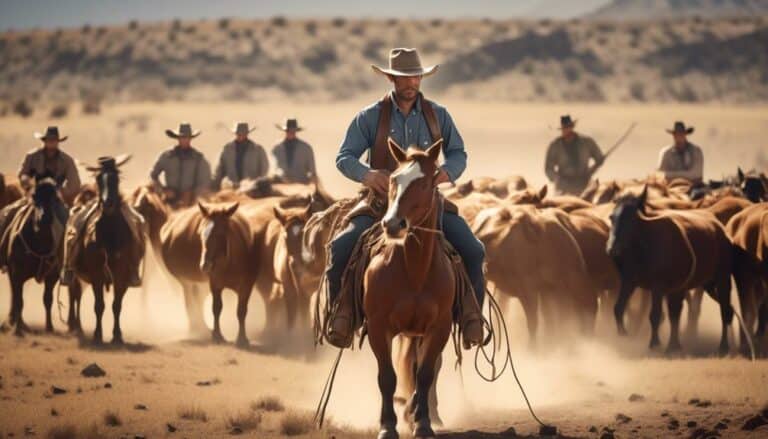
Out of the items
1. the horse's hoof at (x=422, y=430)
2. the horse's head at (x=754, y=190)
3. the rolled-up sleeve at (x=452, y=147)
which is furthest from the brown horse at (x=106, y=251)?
the horse's head at (x=754, y=190)

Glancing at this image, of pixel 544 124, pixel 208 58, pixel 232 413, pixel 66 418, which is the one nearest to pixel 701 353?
pixel 232 413

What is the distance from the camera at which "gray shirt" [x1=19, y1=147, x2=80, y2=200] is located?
17.5 m

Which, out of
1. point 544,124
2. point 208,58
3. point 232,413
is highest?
point 208,58

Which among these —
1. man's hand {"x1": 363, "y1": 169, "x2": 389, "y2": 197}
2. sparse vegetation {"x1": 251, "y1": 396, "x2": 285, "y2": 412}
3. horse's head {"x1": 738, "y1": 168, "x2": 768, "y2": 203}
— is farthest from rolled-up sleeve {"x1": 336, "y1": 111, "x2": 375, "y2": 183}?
horse's head {"x1": 738, "y1": 168, "x2": 768, "y2": 203}

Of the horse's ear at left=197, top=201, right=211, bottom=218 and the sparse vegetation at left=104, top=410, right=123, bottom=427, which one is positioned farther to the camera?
the horse's ear at left=197, top=201, right=211, bottom=218

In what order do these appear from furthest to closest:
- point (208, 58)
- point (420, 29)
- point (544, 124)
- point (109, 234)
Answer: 1. point (420, 29)
2. point (208, 58)
3. point (544, 124)
4. point (109, 234)

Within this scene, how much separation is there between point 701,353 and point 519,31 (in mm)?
61015

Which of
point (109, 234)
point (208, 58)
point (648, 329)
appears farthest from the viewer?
point (208, 58)

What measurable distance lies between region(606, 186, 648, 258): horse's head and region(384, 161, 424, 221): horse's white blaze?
22.1 ft

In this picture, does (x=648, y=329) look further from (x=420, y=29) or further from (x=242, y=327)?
(x=420, y=29)

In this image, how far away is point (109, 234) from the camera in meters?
15.8

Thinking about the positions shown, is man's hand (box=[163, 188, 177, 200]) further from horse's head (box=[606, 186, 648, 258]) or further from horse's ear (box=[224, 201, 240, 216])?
horse's head (box=[606, 186, 648, 258])

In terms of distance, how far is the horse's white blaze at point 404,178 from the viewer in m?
8.62

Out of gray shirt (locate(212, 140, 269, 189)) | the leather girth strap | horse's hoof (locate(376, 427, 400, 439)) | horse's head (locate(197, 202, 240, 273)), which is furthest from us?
gray shirt (locate(212, 140, 269, 189))
